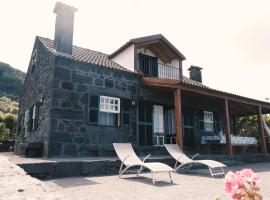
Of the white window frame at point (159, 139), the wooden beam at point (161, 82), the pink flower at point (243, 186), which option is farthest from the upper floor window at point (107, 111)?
the pink flower at point (243, 186)

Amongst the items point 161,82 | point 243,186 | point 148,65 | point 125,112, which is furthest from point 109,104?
point 243,186

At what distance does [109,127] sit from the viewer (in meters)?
9.26

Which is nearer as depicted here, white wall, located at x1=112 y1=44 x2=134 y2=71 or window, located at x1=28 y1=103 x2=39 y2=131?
window, located at x1=28 y1=103 x2=39 y2=131

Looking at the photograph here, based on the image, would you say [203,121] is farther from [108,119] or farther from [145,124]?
[108,119]

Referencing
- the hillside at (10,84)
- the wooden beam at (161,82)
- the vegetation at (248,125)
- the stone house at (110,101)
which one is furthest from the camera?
the hillside at (10,84)

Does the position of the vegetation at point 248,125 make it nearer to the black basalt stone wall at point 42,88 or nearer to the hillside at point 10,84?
the black basalt stone wall at point 42,88

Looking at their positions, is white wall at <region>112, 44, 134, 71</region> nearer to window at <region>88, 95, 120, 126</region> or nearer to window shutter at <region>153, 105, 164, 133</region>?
window shutter at <region>153, 105, 164, 133</region>

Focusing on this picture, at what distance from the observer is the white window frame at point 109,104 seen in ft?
30.4

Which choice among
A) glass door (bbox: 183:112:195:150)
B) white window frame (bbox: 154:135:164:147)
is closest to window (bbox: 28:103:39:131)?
white window frame (bbox: 154:135:164:147)

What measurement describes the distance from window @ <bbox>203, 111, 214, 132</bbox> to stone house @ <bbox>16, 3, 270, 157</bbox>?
34cm

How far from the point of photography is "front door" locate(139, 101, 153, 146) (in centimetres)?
1020

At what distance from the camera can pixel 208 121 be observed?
1369 centimetres

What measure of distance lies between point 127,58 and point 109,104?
327 cm

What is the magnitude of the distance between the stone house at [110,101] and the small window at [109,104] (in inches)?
1.5
